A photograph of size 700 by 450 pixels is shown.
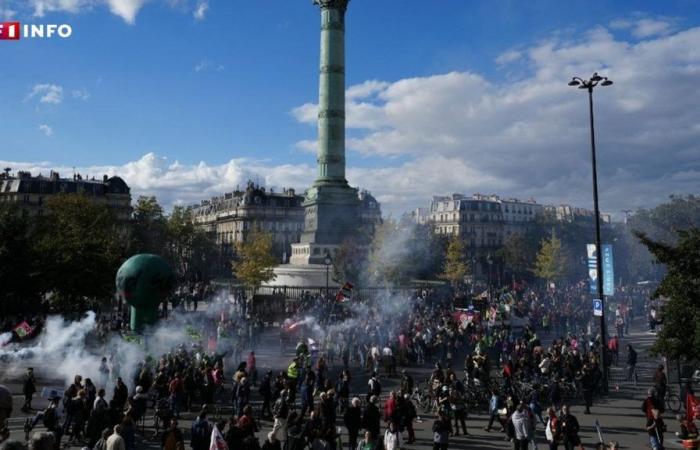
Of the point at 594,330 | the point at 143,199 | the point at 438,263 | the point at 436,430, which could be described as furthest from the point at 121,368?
the point at 143,199

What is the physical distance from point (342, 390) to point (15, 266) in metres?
21.1

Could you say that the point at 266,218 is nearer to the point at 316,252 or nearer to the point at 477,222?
the point at 477,222

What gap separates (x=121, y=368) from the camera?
61.8 ft

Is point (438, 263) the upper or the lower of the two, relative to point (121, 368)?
upper

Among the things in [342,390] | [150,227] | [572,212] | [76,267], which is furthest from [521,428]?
[572,212]

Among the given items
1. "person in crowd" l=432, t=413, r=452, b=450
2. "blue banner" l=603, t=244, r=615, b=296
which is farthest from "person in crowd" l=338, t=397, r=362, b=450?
"blue banner" l=603, t=244, r=615, b=296

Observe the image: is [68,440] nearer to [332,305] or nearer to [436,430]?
[436,430]

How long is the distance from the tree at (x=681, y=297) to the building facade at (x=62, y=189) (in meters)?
77.0

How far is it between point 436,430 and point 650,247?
30.8 ft

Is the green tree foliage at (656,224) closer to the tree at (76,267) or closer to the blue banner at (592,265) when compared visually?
the blue banner at (592,265)

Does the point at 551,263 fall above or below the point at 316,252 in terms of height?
below

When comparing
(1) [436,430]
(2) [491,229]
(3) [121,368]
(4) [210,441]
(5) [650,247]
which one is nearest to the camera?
(4) [210,441]

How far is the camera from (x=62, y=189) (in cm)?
8650

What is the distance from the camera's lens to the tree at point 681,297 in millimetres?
16359
